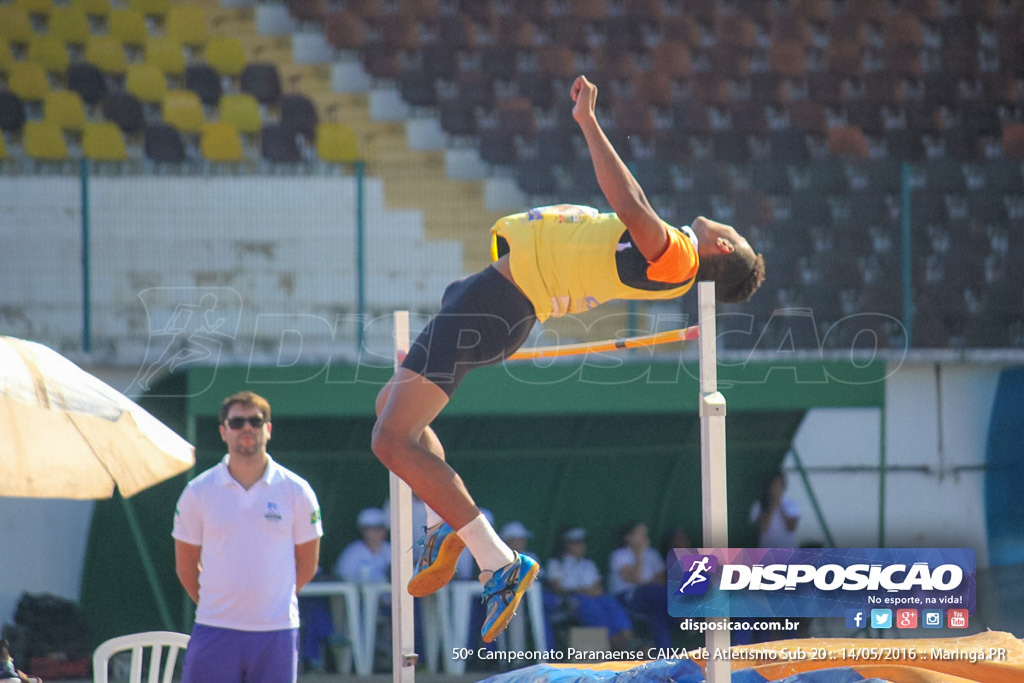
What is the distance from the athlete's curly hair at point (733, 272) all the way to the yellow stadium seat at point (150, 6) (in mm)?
7579

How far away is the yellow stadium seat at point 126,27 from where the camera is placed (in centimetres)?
966

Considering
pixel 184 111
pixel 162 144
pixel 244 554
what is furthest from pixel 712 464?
pixel 184 111

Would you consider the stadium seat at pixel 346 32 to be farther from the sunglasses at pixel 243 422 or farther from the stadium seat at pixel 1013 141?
the sunglasses at pixel 243 422

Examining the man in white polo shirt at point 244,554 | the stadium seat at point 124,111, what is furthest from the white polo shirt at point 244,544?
the stadium seat at point 124,111

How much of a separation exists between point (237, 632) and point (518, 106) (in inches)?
247

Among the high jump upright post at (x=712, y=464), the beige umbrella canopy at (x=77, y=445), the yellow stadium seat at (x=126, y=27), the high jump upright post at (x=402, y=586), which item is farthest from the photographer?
the yellow stadium seat at (x=126, y=27)

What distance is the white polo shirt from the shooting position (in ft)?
12.6

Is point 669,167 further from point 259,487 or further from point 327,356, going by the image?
point 259,487

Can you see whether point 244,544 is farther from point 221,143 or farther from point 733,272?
point 221,143

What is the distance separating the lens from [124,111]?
9.15 metres

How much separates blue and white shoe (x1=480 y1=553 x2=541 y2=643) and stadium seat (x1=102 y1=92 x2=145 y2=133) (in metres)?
6.78

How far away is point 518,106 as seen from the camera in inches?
368

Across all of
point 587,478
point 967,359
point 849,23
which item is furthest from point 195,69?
point 967,359

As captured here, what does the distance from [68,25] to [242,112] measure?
1.72m
